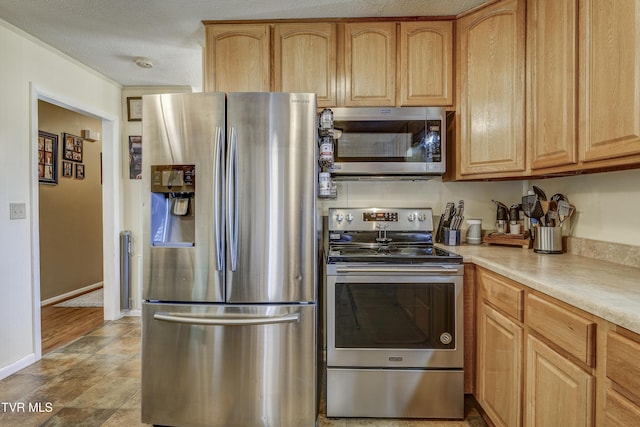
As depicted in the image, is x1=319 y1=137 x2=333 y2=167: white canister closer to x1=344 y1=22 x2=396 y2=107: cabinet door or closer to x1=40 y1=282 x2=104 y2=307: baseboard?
x1=344 y1=22 x2=396 y2=107: cabinet door

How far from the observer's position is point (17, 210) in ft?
7.31

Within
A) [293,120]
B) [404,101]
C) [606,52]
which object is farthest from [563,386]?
[404,101]

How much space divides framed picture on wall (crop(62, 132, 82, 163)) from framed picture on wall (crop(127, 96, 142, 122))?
1.32 metres

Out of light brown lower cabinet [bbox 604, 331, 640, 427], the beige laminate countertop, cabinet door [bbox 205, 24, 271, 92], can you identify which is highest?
cabinet door [bbox 205, 24, 271, 92]

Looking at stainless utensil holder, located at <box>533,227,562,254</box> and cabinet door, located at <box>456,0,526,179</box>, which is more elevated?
cabinet door, located at <box>456,0,526,179</box>

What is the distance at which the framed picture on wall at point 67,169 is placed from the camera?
12.8ft

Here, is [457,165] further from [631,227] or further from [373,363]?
[373,363]

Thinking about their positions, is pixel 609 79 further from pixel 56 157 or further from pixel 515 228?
pixel 56 157

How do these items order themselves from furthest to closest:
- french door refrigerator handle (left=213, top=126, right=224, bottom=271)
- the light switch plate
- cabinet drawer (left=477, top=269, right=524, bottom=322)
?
1. the light switch plate
2. french door refrigerator handle (left=213, top=126, right=224, bottom=271)
3. cabinet drawer (left=477, top=269, right=524, bottom=322)

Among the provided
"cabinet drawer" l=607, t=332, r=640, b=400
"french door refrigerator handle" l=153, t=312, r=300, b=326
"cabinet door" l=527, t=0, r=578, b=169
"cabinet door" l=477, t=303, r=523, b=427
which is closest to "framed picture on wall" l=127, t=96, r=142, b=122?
"french door refrigerator handle" l=153, t=312, r=300, b=326

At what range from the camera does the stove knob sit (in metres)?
1.70

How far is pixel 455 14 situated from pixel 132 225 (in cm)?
324

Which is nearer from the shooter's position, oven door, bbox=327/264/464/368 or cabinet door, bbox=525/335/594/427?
cabinet door, bbox=525/335/594/427

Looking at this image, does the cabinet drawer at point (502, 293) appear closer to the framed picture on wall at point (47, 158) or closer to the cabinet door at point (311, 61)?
the cabinet door at point (311, 61)
